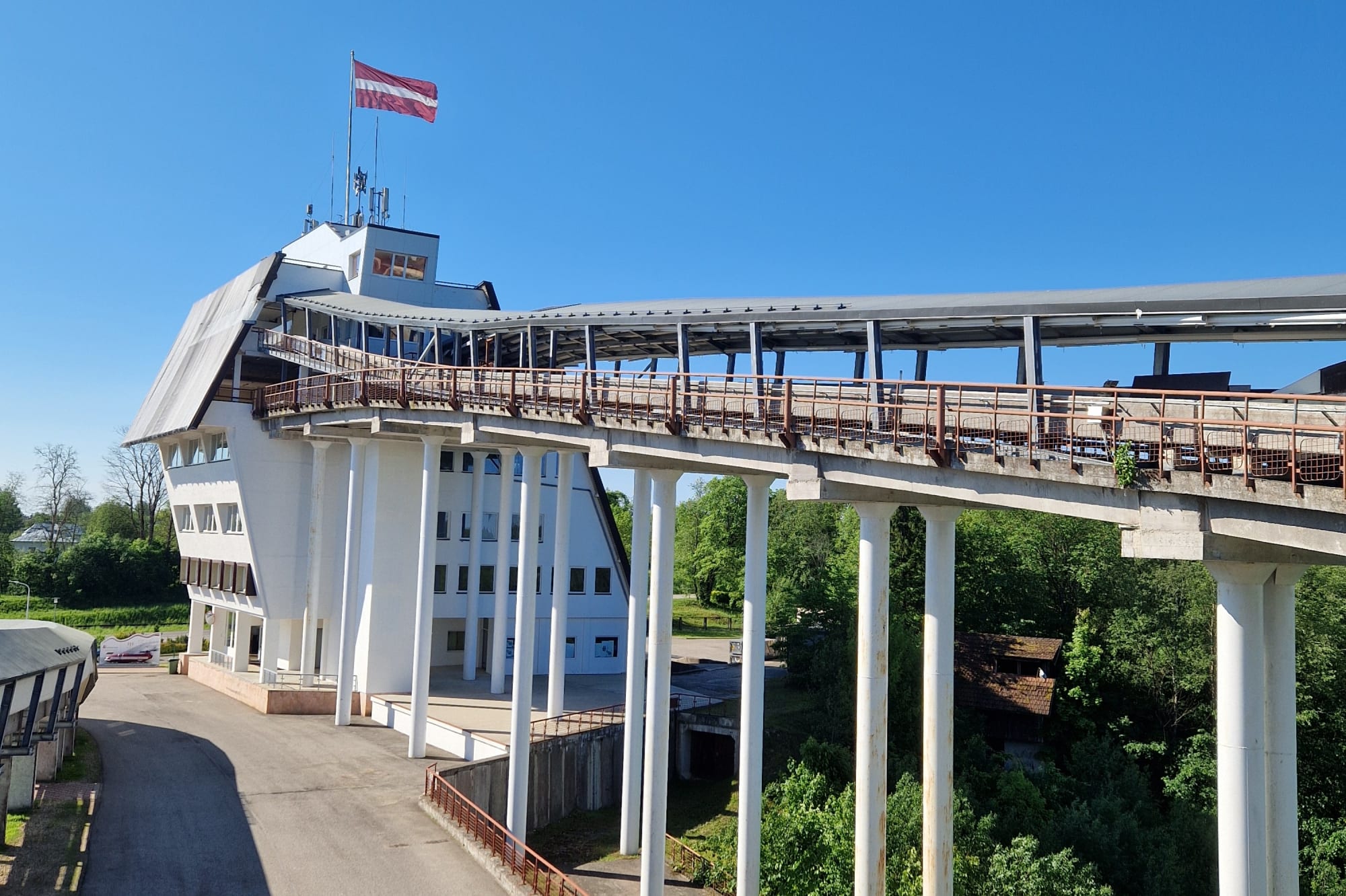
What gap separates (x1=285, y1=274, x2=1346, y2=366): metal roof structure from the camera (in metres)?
15.6

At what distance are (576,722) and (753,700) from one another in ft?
43.5

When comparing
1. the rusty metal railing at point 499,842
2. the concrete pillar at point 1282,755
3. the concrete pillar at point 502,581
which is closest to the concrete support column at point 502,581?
the concrete pillar at point 502,581

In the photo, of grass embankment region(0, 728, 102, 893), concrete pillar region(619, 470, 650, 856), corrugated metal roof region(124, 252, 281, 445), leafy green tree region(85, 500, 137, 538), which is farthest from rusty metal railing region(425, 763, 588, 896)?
leafy green tree region(85, 500, 137, 538)

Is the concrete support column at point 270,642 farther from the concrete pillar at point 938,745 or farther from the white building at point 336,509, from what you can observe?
the concrete pillar at point 938,745

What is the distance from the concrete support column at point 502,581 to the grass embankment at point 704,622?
35.2 meters

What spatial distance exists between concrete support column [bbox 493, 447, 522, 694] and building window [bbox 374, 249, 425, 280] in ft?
45.1

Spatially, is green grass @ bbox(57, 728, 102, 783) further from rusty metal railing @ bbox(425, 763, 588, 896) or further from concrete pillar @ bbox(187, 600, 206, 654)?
concrete pillar @ bbox(187, 600, 206, 654)

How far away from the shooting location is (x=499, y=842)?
22.0 metres

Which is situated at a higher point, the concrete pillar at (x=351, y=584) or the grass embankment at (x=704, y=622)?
the concrete pillar at (x=351, y=584)

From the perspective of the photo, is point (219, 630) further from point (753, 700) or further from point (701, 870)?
point (753, 700)

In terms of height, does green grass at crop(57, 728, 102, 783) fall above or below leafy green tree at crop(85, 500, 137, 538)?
below

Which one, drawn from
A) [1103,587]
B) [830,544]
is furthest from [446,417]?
[830,544]

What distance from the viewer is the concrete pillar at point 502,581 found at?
3566 cm

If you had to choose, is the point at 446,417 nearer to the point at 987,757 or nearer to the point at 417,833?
the point at 417,833
